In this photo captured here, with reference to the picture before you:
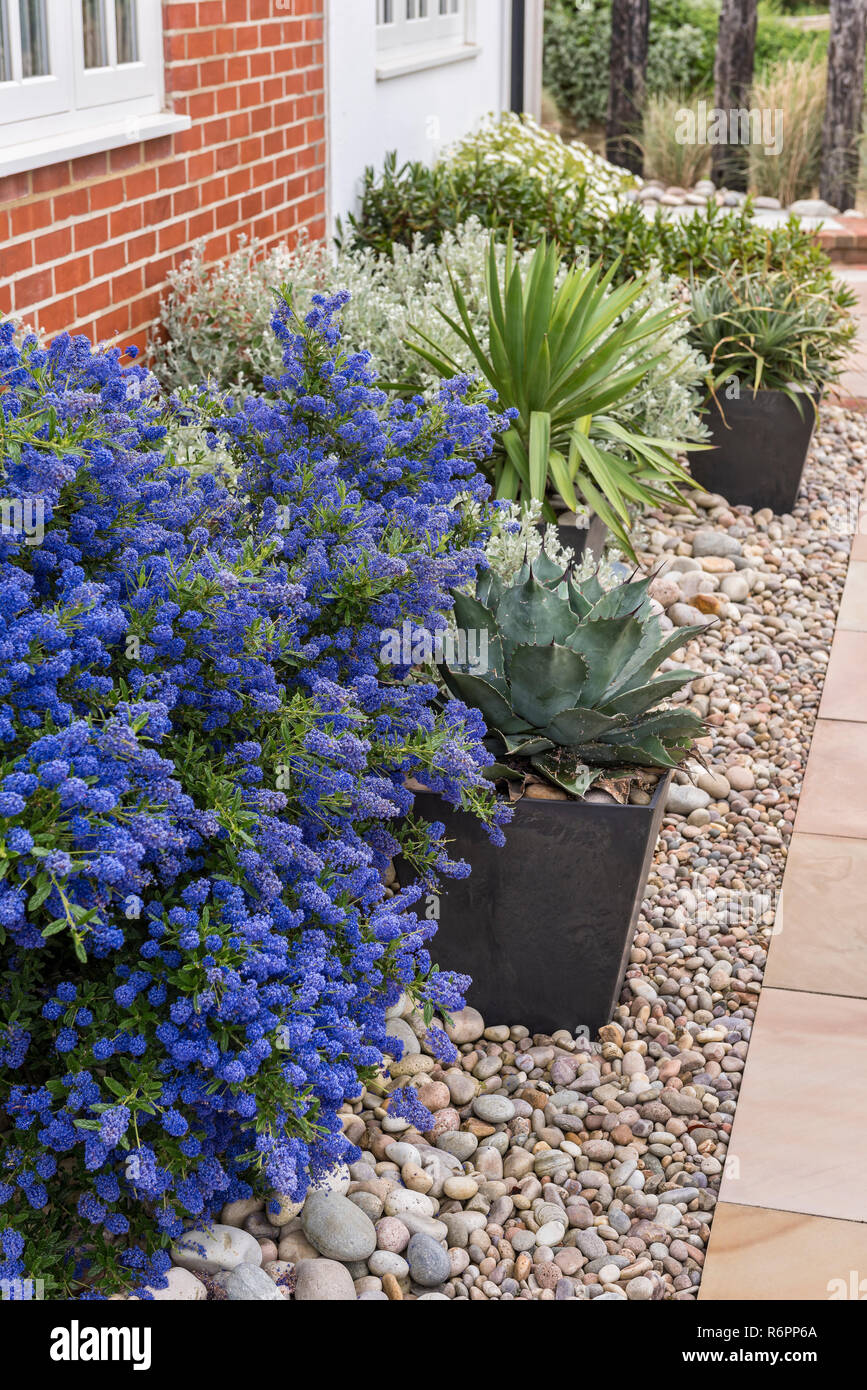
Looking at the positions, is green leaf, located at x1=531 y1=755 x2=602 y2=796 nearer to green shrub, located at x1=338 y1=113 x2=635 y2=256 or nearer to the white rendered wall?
green shrub, located at x1=338 y1=113 x2=635 y2=256

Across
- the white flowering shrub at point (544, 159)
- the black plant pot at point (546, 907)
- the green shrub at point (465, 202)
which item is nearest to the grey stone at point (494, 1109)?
the black plant pot at point (546, 907)

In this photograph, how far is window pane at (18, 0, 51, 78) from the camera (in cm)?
391

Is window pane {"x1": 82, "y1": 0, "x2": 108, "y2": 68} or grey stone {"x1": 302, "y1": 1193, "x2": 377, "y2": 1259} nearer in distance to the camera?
grey stone {"x1": 302, "y1": 1193, "x2": 377, "y2": 1259}

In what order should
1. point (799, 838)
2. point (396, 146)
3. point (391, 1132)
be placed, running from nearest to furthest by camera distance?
point (391, 1132) → point (799, 838) → point (396, 146)

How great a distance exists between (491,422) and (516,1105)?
151cm

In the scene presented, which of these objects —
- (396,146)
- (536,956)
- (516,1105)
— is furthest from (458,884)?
(396,146)

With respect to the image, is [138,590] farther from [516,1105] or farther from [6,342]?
[516,1105]

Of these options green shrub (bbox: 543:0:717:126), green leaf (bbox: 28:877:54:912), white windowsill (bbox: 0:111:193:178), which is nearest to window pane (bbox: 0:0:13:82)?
white windowsill (bbox: 0:111:193:178)

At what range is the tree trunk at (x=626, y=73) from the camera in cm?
1413

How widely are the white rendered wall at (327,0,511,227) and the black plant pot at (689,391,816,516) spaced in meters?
2.23

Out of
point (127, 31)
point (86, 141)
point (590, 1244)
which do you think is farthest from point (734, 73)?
point (590, 1244)

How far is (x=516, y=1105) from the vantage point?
9.30ft

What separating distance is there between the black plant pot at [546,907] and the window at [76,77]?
2.34 metres

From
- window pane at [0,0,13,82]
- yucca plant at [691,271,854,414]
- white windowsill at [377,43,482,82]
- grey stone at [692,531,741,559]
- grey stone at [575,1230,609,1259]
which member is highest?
white windowsill at [377,43,482,82]
